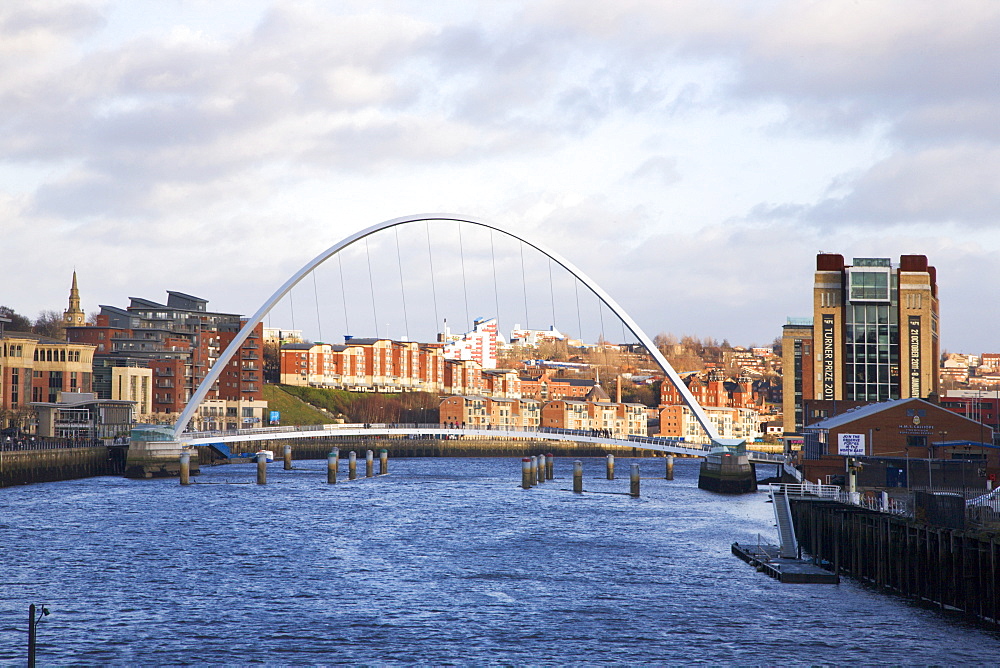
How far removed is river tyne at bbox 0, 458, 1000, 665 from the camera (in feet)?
104

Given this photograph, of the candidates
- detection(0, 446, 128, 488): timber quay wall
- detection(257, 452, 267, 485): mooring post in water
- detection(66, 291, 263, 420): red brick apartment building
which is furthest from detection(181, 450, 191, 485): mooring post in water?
detection(66, 291, 263, 420): red brick apartment building

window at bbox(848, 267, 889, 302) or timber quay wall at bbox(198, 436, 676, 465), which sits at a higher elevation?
window at bbox(848, 267, 889, 302)

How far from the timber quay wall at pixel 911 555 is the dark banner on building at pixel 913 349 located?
76.4m

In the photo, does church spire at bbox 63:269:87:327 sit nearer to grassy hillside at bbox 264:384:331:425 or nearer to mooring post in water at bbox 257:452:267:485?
grassy hillside at bbox 264:384:331:425

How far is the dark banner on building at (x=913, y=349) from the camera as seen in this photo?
12069 centimetres

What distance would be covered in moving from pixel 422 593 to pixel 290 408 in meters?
137

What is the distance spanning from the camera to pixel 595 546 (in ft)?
178

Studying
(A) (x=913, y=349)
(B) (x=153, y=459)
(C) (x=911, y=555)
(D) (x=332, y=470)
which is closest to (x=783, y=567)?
(C) (x=911, y=555)

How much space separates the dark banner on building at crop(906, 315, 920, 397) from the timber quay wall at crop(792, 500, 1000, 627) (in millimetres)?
76392

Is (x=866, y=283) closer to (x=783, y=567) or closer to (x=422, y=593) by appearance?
(x=783, y=567)

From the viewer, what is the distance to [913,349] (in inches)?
4766

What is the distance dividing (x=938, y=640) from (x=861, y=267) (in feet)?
311

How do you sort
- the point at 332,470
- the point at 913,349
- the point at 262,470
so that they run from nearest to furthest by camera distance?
the point at 262,470
the point at 332,470
the point at 913,349

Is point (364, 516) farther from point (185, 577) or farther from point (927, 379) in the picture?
point (927, 379)
